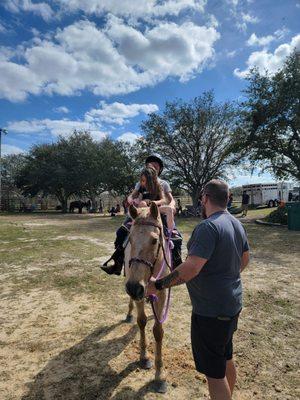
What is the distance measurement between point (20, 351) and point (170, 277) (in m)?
2.99

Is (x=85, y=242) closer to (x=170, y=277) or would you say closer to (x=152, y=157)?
(x=152, y=157)

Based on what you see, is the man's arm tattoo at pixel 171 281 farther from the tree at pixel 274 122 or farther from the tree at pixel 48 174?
the tree at pixel 48 174

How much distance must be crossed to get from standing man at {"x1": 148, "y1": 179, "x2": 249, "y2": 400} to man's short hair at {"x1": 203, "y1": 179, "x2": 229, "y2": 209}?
0.11m

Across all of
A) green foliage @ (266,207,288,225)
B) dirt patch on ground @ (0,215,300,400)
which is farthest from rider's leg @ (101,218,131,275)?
green foliage @ (266,207,288,225)

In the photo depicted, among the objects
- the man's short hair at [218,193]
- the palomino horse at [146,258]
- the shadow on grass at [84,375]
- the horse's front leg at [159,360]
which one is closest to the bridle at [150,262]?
the palomino horse at [146,258]

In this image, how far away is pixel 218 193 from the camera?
2.63m

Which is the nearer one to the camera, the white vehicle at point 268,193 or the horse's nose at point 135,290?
the horse's nose at point 135,290

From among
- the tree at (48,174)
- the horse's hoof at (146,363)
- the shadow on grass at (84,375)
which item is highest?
the tree at (48,174)

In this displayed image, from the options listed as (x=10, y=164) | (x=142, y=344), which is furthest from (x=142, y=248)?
(x=10, y=164)

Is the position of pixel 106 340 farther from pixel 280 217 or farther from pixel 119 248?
pixel 280 217

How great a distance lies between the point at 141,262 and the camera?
2.79 meters

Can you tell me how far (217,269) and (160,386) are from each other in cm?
184

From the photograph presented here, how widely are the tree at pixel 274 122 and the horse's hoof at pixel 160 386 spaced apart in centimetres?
1881

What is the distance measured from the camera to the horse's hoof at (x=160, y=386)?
3.46 metres
